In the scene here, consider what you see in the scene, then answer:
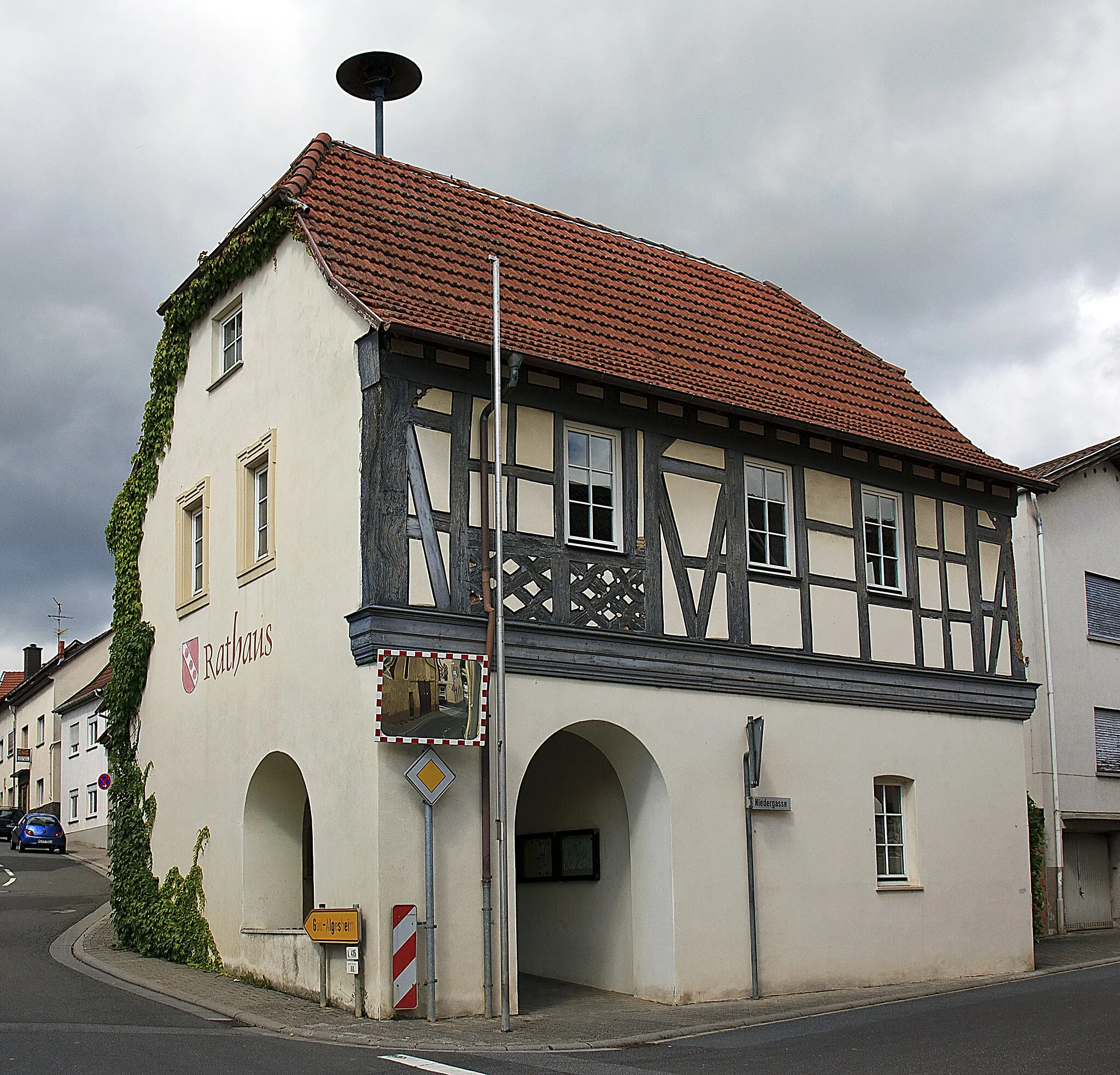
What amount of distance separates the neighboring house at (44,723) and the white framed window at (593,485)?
1612 inches

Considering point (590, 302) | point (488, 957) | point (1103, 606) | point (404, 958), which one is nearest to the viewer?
point (404, 958)

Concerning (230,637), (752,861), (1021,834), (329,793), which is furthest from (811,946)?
(230,637)

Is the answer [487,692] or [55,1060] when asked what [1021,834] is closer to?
[487,692]

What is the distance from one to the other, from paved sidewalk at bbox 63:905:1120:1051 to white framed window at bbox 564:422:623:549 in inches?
188

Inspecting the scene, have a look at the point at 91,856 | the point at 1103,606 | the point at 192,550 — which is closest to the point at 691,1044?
the point at 192,550

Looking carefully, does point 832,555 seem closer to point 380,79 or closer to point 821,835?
point 821,835

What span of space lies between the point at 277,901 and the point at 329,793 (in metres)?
3.01

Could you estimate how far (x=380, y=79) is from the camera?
2056 cm

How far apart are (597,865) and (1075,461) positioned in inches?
565

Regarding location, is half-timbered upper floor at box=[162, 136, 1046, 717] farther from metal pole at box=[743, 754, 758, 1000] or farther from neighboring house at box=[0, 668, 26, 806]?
neighboring house at box=[0, 668, 26, 806]

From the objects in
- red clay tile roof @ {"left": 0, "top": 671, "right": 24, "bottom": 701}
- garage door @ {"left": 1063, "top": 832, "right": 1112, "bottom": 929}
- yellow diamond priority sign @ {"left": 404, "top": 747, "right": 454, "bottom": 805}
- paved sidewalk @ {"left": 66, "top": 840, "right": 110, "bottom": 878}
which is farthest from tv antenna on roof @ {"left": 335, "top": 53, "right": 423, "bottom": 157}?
red clay tile roof @ {"left": 0, "top": 671, "right": 24, "bottom": 701}

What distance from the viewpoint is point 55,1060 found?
417 inches

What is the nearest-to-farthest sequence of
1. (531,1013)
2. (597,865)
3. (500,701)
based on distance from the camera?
(500,701), (531,1013), (597,865)

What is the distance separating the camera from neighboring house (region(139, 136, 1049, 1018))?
14008 mm
